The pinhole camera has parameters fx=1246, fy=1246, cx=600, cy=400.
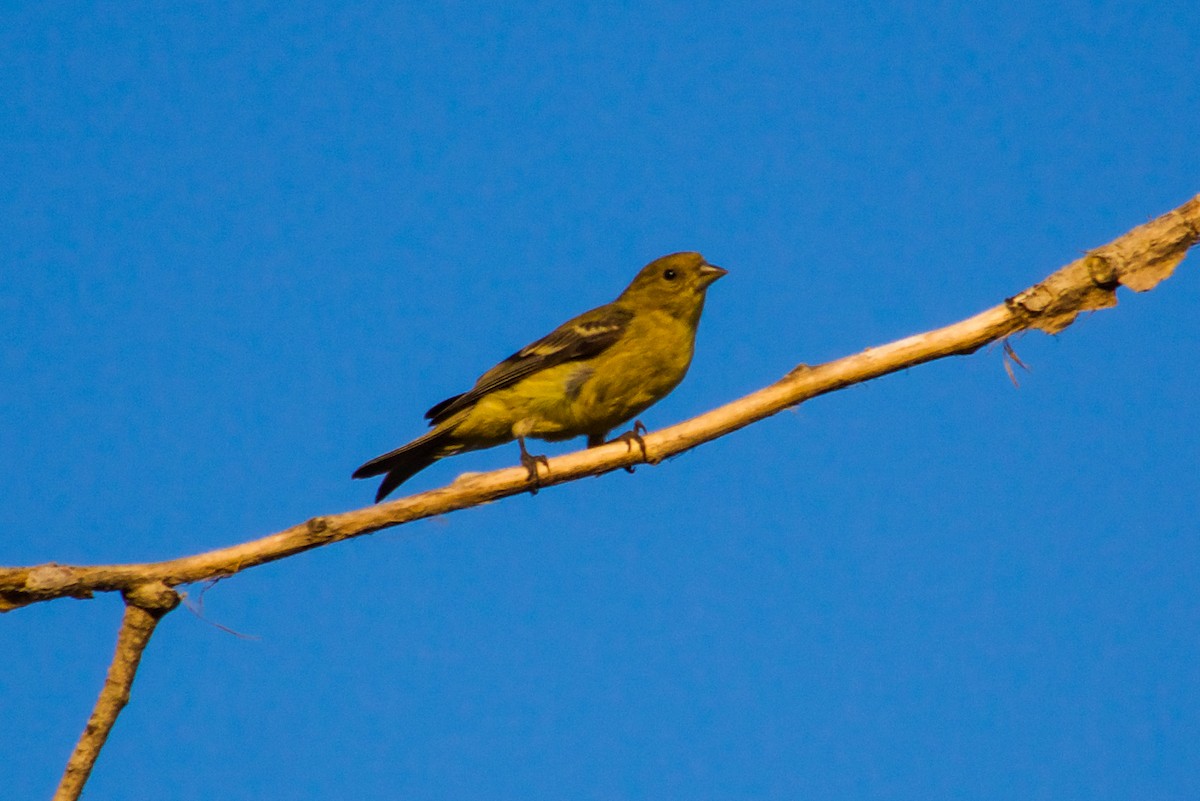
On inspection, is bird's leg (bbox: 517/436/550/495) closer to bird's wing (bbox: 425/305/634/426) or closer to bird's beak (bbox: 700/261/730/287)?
bird's wing (bbox: 425/305/634/426)

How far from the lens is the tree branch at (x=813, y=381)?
5.27 meters

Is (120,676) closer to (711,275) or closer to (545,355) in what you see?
(545,355)

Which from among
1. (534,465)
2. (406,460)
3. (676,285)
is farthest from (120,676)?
(676,285)

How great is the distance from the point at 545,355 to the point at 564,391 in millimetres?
360

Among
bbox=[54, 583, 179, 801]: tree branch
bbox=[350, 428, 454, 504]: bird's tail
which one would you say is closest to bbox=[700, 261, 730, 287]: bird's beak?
bbox=[350, 428, 454, 504]: bird's tail

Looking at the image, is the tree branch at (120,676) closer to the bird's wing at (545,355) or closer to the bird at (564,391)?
the bird at (564,391)

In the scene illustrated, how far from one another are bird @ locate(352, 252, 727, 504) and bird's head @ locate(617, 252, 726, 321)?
138 millimetres

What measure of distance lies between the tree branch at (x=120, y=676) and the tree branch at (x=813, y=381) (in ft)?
0.23

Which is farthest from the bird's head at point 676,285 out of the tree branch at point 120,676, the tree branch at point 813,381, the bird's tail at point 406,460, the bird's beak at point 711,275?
the tree branch at point 120,676

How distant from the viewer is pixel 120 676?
5262 mm

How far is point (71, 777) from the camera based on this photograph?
500cm

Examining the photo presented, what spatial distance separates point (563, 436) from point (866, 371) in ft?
10.4

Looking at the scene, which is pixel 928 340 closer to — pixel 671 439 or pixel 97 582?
pixel 671 439

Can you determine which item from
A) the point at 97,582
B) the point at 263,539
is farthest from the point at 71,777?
the point at 263,539
